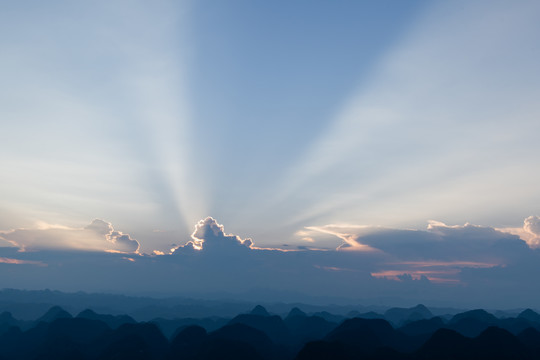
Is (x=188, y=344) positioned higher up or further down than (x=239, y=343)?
further down

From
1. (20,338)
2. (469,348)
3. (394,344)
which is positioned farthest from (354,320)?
(20,338)

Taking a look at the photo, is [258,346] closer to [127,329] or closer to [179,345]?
[179,345]

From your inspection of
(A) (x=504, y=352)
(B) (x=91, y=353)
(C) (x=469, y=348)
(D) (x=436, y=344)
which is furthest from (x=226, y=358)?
(A) (x=504, y=352)

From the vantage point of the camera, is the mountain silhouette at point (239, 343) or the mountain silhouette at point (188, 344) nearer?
the mountain silhouette at point (239, 343)

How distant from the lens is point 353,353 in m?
132

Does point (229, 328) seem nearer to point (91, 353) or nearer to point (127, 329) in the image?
point (127, 329)

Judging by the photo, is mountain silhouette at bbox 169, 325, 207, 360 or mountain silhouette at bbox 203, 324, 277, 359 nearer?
mountain silhouette at bbox 203, 324, 277, 359

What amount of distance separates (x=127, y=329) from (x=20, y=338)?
168ft

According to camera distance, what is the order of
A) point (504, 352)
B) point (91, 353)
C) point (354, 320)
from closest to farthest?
point (504, 352) < point (91, 353) < point (354, 320)

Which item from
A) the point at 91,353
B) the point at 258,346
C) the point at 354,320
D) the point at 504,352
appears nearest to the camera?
the point at 504,352

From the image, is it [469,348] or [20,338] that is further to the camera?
[20,338]

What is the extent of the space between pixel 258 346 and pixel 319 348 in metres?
45.1

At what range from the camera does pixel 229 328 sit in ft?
565

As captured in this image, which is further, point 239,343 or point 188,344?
point 188,344
